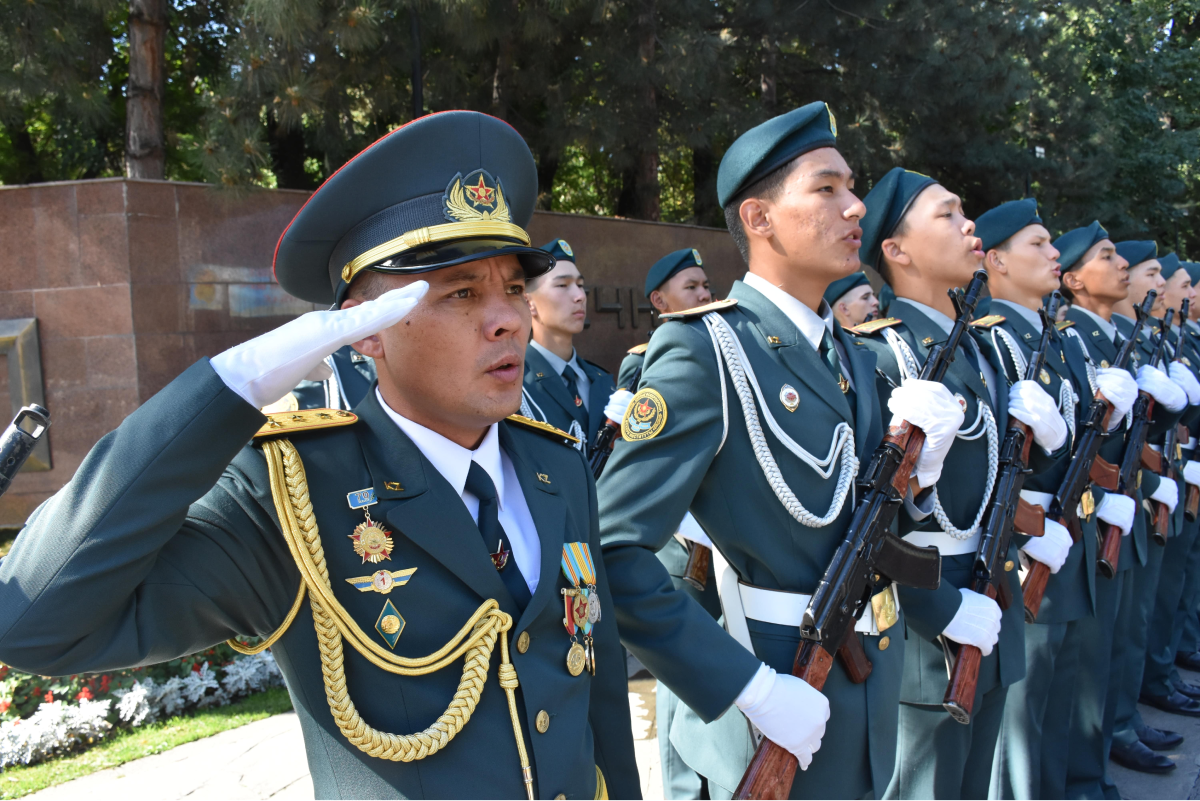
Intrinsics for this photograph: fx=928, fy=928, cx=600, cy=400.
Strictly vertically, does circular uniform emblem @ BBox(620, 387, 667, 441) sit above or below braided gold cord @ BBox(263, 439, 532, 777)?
above

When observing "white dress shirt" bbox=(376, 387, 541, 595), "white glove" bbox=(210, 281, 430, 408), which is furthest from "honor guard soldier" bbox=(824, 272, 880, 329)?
"white glove" bbox=(210, 281, 430, 408)

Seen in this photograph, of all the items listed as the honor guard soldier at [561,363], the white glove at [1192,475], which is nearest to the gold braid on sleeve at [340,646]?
the honor guard soldier at [561,363]

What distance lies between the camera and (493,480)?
66.4 inches

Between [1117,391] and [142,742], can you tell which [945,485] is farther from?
[142,742]

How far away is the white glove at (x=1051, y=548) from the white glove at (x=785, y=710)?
187 centimetres

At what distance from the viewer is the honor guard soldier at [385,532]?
1185mm

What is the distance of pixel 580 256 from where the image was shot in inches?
330

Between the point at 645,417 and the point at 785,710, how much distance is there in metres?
0.76

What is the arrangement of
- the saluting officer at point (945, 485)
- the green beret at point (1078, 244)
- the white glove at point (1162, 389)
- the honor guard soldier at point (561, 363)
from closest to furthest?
the saluting officer at point (945, 485)
the honor guard soldier at point (561, 363)
the white glove at point (1162, 389)
the green beret at point (1078, 244)

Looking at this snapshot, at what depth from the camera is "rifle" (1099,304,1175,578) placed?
14.2 feet

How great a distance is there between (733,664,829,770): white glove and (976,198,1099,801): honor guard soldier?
181 centimetres

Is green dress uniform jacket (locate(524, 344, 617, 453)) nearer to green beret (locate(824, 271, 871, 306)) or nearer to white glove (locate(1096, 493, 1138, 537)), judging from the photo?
green beret (locate(824, 271, 871, 306))

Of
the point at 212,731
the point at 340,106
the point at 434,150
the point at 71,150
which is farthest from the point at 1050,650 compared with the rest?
the point at 71,150

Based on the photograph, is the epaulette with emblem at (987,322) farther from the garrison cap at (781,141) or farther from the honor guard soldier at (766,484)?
the garrison cap at (781,141)
